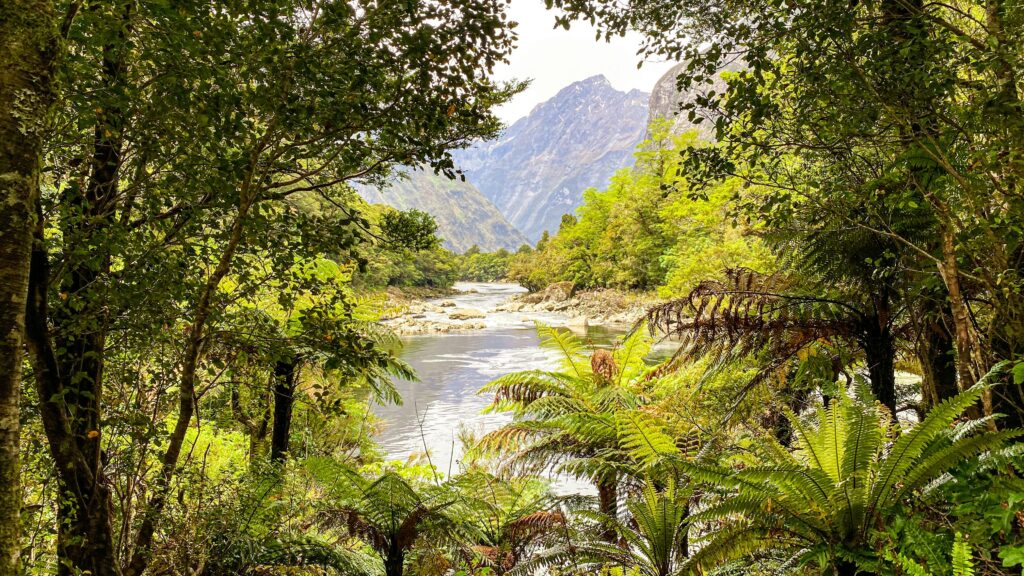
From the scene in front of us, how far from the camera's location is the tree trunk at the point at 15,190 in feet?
3.42

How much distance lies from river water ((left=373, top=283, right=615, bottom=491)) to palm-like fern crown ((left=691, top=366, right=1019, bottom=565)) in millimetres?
2126

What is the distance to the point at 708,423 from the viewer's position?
483cm

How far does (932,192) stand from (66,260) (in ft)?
9.21

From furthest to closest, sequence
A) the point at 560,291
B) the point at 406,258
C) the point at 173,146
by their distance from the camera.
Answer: the point at 560,291 < the point at 406,258 < the point at 173,146

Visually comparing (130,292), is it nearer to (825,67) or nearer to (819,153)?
(825,67)

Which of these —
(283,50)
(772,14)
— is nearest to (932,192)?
(772,14)

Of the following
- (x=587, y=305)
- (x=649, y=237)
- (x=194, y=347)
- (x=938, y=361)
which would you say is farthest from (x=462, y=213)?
(x=194, y=347)

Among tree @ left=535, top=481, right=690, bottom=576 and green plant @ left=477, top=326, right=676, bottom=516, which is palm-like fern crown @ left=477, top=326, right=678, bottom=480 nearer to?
green plant @ left=477, top=326, right=676, bottom=516

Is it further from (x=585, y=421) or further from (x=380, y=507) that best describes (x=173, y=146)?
(x=585, y=421)

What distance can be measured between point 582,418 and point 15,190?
132 inches

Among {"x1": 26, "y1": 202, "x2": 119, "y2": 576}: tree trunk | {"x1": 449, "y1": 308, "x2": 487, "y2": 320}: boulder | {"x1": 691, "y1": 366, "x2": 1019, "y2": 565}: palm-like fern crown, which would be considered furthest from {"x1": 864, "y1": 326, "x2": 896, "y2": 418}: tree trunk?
{"x1": 449, "y1": 308, "x2": 487, "y2": 320}: boulder

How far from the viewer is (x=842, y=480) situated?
1.89 metres

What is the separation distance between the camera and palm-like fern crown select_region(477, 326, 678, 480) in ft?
10.7

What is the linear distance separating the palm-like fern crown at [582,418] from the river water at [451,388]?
46 centimetres
